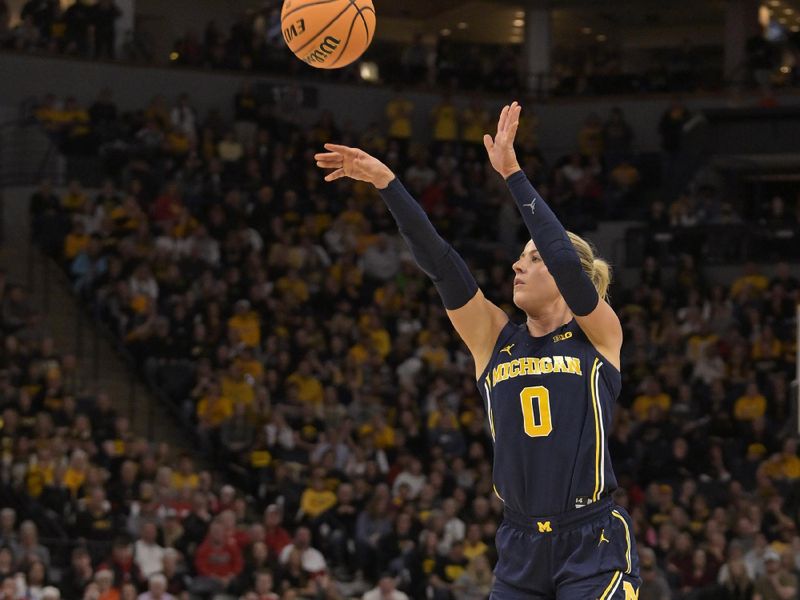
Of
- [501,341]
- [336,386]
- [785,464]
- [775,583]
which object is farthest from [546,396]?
[336,386]

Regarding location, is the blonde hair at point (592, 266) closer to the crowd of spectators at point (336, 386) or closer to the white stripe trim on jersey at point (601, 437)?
the white stripe trim on jersey at point (601, 437)

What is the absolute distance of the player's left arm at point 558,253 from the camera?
5.63 metres

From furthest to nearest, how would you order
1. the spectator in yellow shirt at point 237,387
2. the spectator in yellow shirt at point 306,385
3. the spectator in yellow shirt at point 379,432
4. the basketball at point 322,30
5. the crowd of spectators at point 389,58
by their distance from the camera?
the crowd of spectators at point 389,58 < the spectator in yellow shirt at point 306,385 < the spectator in yellow shirt at point 237,387 < the spectator in yellow shirt at point 379,432 < the basketball at point 322,30

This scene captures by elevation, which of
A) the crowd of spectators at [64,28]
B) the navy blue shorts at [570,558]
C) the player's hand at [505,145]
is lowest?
the navy blue shorts at [570,558]

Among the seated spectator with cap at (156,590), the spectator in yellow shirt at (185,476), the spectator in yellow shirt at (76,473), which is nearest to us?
the seated spectator with cap at (156,590)

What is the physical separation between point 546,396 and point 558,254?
579mm

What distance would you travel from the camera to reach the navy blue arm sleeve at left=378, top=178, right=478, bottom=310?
594 cm

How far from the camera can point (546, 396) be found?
19.1 feet

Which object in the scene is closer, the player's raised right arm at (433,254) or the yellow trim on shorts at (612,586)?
the yellow trim on shorts at (612,586)

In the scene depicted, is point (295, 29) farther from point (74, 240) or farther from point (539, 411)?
point (74, 240)

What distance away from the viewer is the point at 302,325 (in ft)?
69.0

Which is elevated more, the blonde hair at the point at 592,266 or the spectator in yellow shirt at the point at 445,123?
the spectator in yellow shirt at the point at 445,123

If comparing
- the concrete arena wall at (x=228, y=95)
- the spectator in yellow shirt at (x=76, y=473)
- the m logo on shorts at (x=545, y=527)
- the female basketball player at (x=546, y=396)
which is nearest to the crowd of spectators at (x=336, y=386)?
the spectator in yellow shirt at (x=76, y=473)

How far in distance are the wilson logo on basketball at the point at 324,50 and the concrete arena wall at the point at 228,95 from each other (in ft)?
59.9
